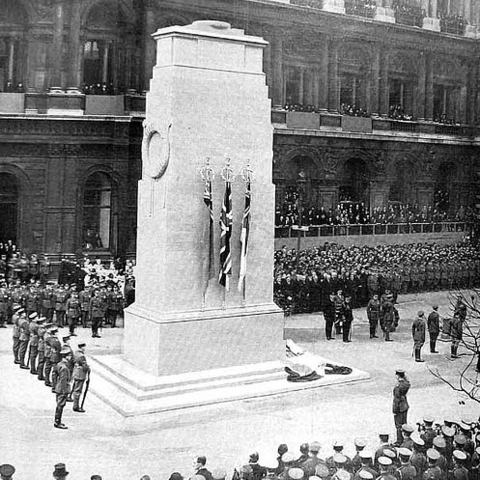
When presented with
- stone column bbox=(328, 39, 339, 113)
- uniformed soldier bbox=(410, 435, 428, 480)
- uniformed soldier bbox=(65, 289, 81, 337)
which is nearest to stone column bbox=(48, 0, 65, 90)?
uniformed soldier bbox=(65, 289, 81, 337)

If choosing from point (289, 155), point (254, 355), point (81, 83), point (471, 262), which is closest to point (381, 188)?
point (289, 155)

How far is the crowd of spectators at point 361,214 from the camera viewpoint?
34.2 meters

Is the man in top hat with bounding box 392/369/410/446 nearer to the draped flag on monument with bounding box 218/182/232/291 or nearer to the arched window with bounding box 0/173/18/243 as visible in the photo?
the draped flag on monument with bounding box 218/182/232/291

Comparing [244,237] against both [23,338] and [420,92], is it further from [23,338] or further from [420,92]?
[420,92]

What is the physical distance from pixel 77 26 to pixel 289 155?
11.5 m

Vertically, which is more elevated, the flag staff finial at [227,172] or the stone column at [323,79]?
the stone column at [323,79]

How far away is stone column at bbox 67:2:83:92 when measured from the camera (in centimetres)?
2983

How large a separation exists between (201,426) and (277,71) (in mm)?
25166

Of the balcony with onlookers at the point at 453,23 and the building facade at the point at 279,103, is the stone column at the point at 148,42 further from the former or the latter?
the balcony with onlookers at the point at 453,23

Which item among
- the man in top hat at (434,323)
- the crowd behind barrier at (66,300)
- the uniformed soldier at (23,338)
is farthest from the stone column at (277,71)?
the uniformed soldier at (23,338)

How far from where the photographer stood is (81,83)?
99.1 ft

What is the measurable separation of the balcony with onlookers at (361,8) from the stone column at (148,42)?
435 inches

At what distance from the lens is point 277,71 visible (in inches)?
1422

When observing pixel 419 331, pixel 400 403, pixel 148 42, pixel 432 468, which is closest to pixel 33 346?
pixel 400 403
